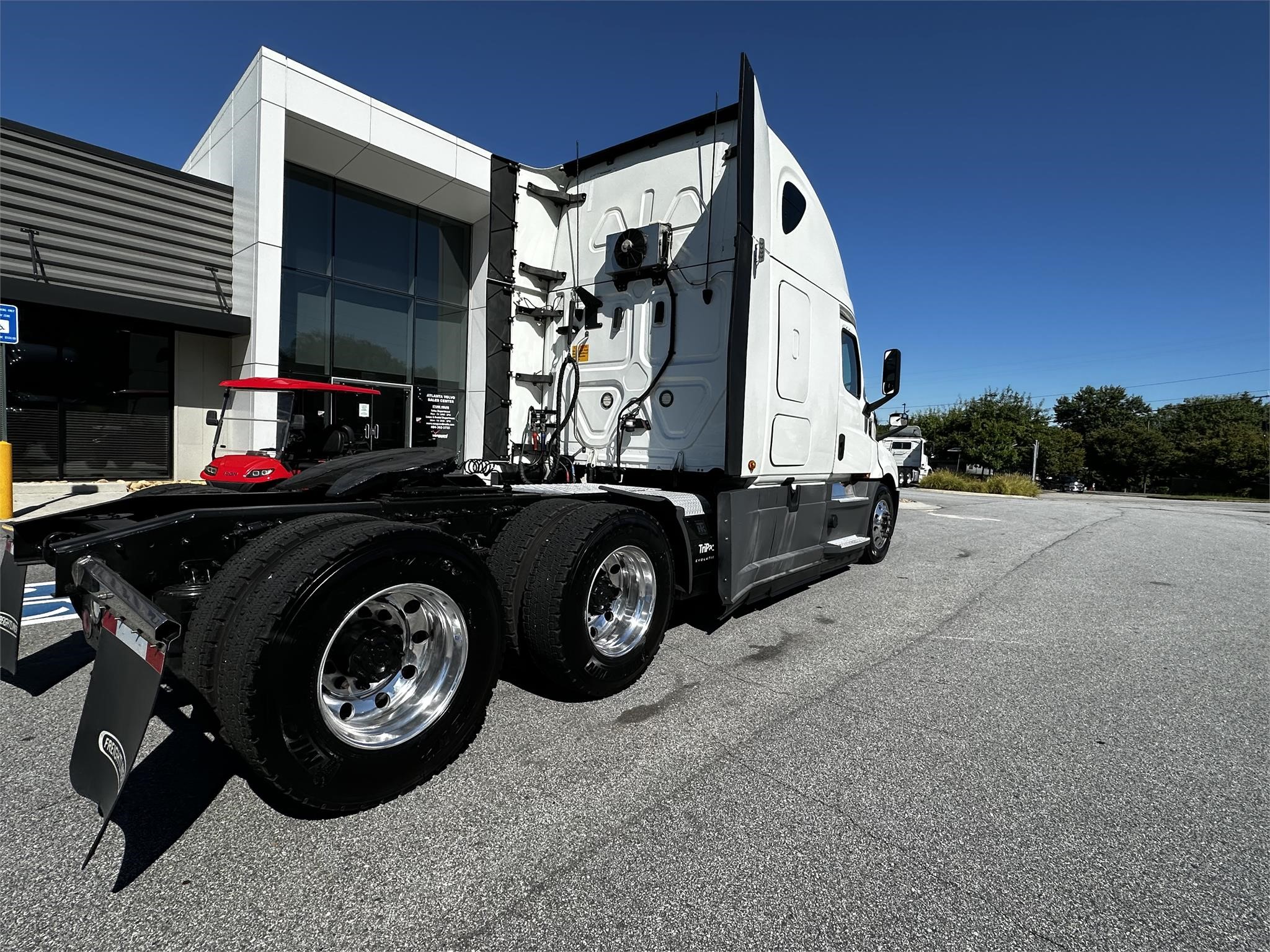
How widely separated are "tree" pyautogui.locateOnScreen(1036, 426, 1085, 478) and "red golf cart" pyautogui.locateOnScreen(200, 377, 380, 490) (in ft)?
209

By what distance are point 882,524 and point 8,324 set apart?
11.1 meters

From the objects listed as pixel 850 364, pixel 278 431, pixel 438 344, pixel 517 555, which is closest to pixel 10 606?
pixel 517 555

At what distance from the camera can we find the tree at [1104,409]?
70.0 metres

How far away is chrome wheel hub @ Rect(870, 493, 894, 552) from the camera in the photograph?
759cm

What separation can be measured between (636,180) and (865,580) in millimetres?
4582

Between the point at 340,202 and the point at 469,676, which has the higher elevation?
the point at 340,202

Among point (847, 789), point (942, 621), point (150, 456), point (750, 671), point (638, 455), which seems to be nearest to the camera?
point (847, 789)

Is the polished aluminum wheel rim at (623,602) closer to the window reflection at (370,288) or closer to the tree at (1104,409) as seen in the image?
the window reflection at (370,288)

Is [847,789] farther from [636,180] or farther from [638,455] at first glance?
[636,180]

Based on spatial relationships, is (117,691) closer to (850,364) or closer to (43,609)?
(43,609)

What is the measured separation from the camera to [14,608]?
2.72 m

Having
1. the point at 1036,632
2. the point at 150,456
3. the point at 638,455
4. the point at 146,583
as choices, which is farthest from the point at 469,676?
the point at 150,456

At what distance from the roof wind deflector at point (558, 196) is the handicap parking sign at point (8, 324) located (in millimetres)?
7317

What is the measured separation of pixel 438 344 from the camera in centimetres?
1421
